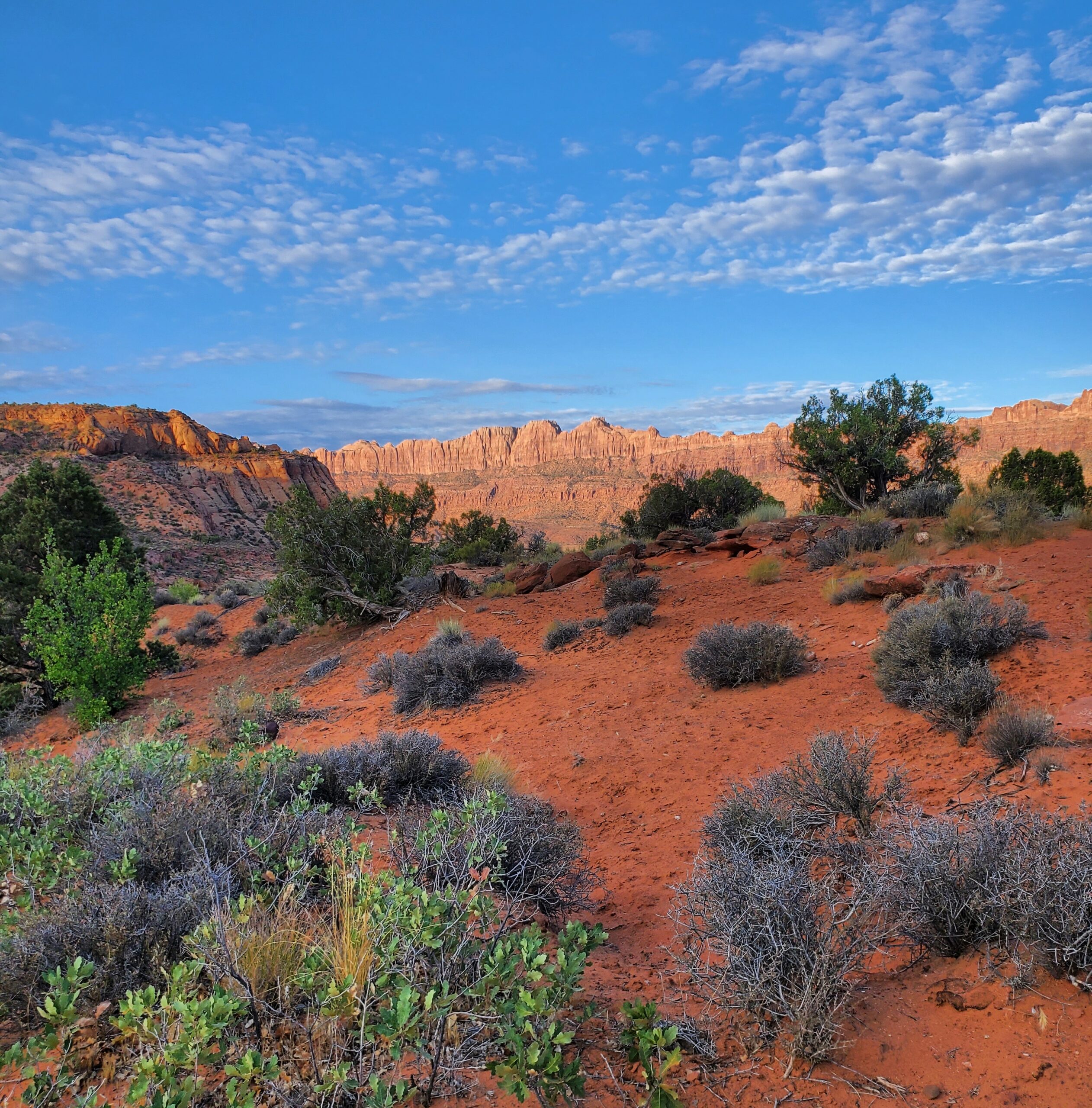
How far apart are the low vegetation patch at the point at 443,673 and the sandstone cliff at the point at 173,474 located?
29.9 metres

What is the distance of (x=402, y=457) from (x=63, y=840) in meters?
153

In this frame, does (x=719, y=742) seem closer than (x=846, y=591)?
Yes

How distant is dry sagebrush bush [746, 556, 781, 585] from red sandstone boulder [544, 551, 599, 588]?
13.8 feet

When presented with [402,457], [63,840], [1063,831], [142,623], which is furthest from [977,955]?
[402,457]

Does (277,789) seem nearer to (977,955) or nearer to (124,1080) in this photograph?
(124,1080)

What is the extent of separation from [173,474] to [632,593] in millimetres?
57055

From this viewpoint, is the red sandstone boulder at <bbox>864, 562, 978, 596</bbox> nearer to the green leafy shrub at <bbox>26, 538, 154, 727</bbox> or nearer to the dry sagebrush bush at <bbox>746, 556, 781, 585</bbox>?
the dry sagebrush bush at <bbox>746, 556, 781, 585</bbox>

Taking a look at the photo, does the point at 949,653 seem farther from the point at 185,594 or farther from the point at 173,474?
the point at 173,474

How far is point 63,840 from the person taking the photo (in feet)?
12.1

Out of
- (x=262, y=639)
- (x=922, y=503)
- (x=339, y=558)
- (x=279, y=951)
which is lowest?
(x=262, y=639)

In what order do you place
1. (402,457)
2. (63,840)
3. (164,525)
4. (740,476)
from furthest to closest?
(402,457)
(164,525)
(740,476)
(63,840)

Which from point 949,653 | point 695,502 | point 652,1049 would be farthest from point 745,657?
point 695,502

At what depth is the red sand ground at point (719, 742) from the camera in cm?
233

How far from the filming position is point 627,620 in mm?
11312
